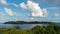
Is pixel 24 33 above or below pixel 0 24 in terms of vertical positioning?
below

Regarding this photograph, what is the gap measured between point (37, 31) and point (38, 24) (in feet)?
0.46

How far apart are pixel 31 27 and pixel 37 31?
0.45 feet

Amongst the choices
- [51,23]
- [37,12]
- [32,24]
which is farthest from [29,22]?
[51,23]

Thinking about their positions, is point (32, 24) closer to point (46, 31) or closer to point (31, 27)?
point (31, 27)

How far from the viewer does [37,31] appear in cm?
286

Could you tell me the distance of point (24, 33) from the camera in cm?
278

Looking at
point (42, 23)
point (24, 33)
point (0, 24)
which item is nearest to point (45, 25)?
point (42, 23)

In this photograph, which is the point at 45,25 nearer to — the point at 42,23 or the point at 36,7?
the point at 42,23

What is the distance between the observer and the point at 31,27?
2.88 metres

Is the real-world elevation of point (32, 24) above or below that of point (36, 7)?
below

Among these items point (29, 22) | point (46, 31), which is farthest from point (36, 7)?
point (46, 31)

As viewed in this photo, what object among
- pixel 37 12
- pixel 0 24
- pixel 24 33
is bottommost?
pixel 24 33

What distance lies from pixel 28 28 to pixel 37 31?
18 centimetres

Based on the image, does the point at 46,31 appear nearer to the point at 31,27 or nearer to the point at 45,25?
the point at 45,25
